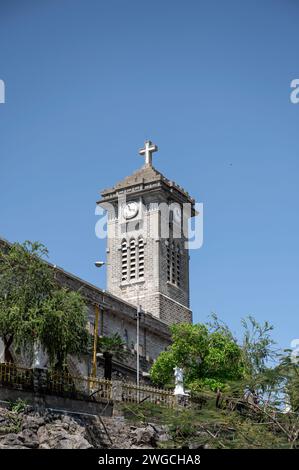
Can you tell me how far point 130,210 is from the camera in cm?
7406

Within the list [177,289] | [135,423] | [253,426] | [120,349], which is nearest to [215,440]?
[253,426]

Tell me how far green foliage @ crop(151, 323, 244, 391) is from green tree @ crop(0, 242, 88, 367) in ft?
35.3

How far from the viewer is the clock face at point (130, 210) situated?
73.5 metres

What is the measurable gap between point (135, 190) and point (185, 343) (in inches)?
1111

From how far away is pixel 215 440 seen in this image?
3142 centimetres

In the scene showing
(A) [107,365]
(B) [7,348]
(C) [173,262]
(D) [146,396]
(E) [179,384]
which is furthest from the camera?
(C) [173,262]

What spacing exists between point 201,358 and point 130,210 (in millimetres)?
28731

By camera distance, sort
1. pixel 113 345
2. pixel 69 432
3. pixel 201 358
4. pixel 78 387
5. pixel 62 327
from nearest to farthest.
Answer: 1. pixel 69 432
2. pixel 62 327
3. pixel 78 387
4. pixel 201 358
5. pixel 113 345

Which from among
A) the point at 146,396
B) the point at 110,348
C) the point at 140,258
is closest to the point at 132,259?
the point at 140,258

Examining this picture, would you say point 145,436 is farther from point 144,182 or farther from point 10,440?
point 144,182

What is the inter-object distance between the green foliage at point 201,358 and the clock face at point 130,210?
86.6 feet

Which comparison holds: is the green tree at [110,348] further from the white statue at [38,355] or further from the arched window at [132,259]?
the arched window at [132,259]

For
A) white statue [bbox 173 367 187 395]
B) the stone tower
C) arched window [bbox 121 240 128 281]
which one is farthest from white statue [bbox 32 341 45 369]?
arched window [bbox 121 240 128 281]
